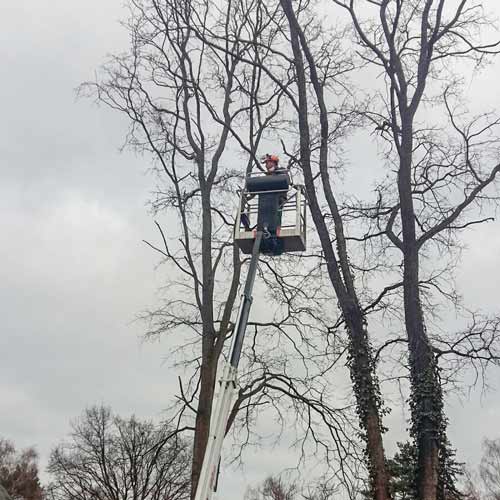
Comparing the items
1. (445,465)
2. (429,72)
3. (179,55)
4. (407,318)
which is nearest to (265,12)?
(179,55)

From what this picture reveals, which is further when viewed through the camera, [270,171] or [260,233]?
[270,171]

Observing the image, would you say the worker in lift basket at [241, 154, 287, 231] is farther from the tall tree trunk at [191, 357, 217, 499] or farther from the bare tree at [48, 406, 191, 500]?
the bare tree at [48, 406, 191, 500]

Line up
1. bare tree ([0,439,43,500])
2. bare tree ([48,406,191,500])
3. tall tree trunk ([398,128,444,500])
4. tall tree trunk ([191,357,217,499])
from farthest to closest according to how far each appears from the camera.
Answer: bare tree ([0,439,43,500])
bare tree ([48,406,191,500])
tall tree trunk ([191,357,217,499])
tall tree trunk ([398,128,444,500])

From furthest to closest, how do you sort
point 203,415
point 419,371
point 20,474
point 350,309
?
point 20,474 → point 203,415 → point 350,309 → point 419,371

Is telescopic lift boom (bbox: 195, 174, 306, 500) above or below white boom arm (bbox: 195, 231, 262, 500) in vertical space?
above

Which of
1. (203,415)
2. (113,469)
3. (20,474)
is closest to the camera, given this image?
(203,415)

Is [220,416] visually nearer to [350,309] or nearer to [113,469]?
[350,309]

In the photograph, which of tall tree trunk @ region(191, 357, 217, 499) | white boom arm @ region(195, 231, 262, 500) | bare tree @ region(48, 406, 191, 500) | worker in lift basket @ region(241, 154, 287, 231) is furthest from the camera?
bare tree @ region(48, 406, 191, 500)

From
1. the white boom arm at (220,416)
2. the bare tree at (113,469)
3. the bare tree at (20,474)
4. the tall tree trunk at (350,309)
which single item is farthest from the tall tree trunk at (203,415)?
the bare tree at (20,474)

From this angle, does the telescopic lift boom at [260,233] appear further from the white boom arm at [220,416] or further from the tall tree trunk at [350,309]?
the tall tree trunk at [350,309]

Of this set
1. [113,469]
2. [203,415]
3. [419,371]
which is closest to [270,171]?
[419,371]

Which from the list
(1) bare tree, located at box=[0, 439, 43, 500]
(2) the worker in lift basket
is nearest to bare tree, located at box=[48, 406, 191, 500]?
(1) bare tree, located at box=[0, 439, 43, 500]

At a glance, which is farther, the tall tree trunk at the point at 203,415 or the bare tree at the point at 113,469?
the bare tree at the point at 113,469

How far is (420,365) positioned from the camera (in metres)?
9.14
